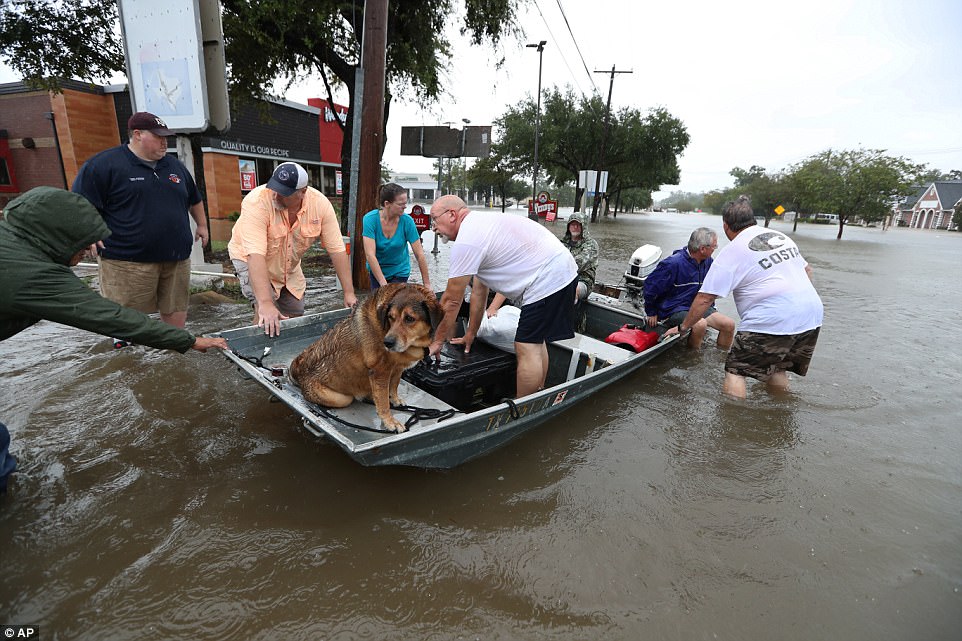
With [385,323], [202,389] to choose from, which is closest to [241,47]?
[202,389]

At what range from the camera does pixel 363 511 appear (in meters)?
2.96

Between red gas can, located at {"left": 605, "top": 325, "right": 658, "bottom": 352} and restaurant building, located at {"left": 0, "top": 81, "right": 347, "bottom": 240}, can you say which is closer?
red gas can, located at {"left": 605, "top": 325, "right": 658, "bottom": 352}

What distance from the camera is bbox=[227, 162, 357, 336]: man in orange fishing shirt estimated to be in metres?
3.79

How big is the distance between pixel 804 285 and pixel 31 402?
24.6 feet

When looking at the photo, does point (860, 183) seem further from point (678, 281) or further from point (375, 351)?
point (375, 351)

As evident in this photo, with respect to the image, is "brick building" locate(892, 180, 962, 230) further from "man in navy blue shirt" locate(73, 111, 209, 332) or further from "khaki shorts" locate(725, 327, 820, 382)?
"man in navy blue shirt" locate(73, 111, 209, 332)

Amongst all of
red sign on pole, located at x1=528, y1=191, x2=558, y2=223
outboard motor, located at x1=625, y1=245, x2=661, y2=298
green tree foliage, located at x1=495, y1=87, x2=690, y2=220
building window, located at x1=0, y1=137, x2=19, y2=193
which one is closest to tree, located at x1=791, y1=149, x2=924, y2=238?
green tree foliage, located at x1=495, y1=87, x2=690, y2=220

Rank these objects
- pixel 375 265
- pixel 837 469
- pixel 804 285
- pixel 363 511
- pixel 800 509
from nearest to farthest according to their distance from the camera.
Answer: pixel 363 511 < pixel 800 509 < pixel 837 469 < pixel 804 285 < pixel 375 265

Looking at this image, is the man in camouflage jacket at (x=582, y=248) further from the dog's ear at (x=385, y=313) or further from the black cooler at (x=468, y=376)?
the dog's ear at (x=385, y=313)

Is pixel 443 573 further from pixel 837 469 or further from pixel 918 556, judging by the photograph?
pixel 837 469

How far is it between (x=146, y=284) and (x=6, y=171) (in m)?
26.4

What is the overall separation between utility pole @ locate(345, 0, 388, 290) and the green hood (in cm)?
434

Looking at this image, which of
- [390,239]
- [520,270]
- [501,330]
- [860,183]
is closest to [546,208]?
[390,239]

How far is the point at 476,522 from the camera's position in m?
2.97
